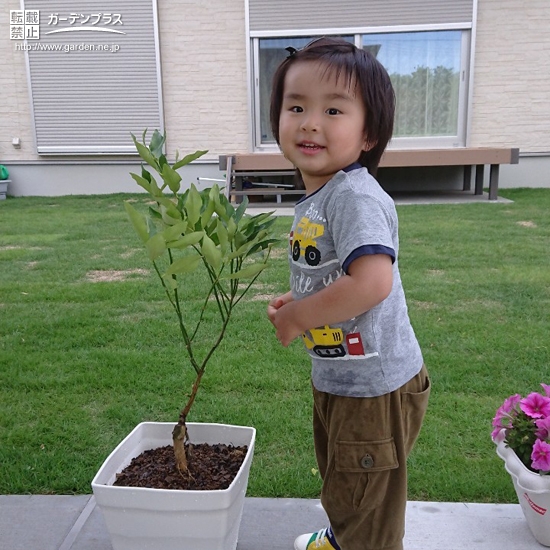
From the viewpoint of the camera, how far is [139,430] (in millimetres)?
1849

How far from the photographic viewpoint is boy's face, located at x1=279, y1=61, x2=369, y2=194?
4.70ft

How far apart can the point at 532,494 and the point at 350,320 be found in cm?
84

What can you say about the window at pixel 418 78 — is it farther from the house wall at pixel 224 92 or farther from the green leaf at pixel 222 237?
the green leaf at pixel 222 237

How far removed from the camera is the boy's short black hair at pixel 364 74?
1425 mm

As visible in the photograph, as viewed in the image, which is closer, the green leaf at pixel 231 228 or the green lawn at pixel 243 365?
the green leaf at pixel 231 228

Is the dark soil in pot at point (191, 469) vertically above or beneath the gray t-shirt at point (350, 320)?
beneath

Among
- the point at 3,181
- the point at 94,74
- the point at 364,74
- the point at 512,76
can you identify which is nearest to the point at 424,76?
the point at 512,76

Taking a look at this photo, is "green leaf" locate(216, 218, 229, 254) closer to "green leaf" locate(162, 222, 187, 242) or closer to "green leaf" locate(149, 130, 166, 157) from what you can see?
"green leaf" locate(162, 222, 187, 242)

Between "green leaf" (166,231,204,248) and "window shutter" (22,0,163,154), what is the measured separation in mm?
10256

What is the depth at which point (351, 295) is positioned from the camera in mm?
1339

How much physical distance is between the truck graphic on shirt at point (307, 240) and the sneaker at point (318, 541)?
2.71ft

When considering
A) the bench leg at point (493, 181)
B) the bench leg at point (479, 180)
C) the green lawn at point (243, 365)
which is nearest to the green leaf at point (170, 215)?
the green lawn at point (243, 365)

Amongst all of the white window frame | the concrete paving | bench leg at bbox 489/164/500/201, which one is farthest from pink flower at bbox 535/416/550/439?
the white window frame

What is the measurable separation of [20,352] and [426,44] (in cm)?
961
